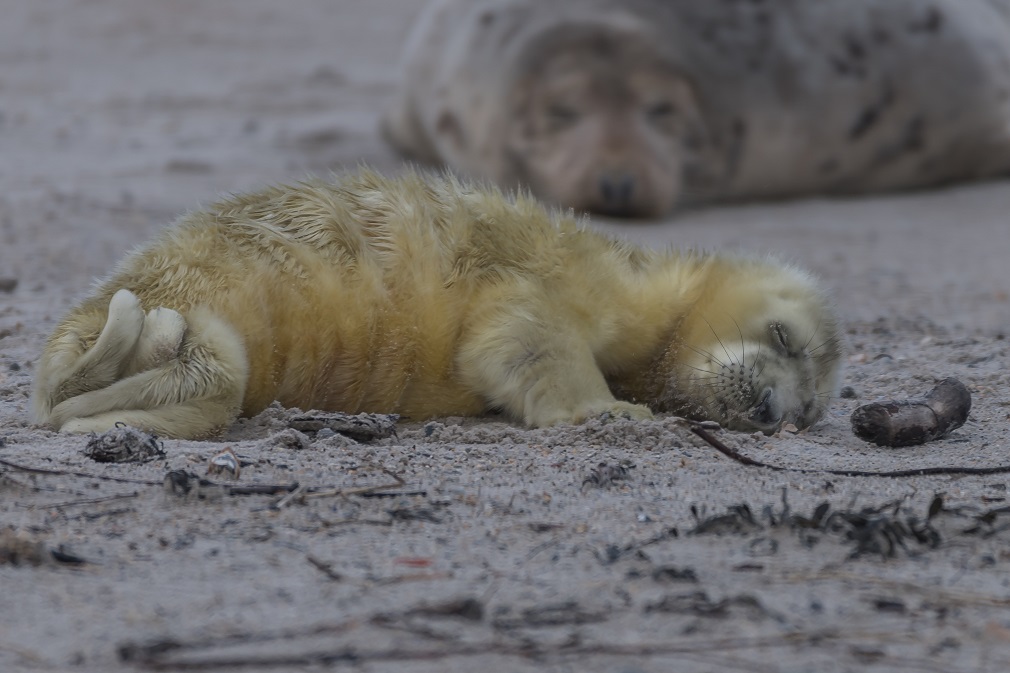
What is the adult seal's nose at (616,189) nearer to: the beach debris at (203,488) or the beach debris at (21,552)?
the beach debris at (203,488)

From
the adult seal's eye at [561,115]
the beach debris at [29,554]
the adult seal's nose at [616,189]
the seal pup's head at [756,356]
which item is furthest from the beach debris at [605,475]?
the adult seal's eye at [561,115]

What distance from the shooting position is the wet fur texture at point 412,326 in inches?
118

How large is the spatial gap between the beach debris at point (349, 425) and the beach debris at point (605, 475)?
1.74 feet

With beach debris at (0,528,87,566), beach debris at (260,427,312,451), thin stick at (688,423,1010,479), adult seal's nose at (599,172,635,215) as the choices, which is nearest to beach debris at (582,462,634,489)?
thin stick at (688,423,1010,479)

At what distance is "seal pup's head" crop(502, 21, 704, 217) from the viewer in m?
6.89

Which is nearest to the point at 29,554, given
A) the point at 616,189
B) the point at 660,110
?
the point at 616,189

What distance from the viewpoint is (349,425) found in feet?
9.71

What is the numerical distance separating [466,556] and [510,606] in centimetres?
23

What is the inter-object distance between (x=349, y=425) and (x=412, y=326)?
0.38 metres

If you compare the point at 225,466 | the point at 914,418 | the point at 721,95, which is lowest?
the point at 225,466

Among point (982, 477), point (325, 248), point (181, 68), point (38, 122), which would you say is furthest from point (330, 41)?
point (982, 477)

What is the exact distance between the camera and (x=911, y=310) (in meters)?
4.84

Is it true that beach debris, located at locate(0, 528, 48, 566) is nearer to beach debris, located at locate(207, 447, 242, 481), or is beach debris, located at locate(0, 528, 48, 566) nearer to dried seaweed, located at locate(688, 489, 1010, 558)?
beach debris, located at locate(207, 447, 242, 481)

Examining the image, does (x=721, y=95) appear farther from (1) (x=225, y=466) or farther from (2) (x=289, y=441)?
(1) (x=225, y=466)
